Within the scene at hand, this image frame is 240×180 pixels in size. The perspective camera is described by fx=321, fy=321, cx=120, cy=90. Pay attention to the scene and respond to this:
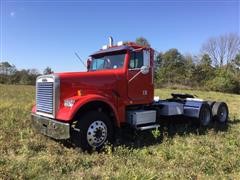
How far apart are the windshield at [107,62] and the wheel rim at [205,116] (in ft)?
13.3

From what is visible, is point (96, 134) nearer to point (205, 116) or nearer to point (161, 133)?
point (161, 133)

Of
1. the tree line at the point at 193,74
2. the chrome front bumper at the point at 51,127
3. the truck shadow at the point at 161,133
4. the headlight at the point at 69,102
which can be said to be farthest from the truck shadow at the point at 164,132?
the tree line at the point at 193,74

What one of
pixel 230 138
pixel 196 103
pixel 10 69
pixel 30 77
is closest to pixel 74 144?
pixel 230 138

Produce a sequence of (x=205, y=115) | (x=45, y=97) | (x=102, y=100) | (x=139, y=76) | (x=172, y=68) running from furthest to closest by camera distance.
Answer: (x=172, y=68), (x=205, y=115), (x=139, y=76), (x=45, y=97), (x=102, y=100)

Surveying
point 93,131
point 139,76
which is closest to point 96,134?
point 93,131

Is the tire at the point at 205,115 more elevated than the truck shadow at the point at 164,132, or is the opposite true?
the tire at the point at 205,115

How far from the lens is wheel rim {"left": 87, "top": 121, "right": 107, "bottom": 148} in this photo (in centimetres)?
751

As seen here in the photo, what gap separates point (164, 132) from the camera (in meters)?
9.77

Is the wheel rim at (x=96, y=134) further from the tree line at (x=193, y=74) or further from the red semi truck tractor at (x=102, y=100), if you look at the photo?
the tree line at (x=193, y=74)

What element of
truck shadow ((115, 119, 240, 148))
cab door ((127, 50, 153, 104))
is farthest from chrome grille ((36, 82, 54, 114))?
cab door ((127, 50, 153, 104))

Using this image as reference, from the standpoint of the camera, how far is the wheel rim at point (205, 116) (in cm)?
1133

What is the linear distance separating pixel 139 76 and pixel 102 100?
1.82 meters

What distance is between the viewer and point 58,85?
24.6 feet

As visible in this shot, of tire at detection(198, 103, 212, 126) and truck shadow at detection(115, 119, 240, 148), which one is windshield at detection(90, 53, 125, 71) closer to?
truck shadow at detection(115, 119, 240, 148)
